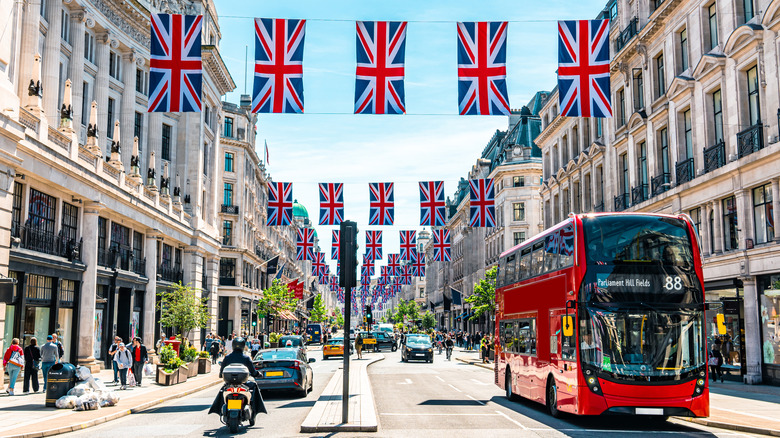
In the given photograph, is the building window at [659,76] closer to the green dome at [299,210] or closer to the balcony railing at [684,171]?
the balcony railing at [684,171]

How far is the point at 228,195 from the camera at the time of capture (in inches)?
2783

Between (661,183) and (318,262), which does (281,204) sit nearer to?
(661,183)

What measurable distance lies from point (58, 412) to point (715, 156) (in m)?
25.3

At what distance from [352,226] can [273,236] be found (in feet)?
285

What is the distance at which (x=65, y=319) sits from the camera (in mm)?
29594

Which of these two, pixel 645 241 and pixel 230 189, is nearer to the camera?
pixel 645 241

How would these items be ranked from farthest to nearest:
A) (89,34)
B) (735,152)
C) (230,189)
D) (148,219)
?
(230,189) → (148,219) → (89,34) → (735,152)

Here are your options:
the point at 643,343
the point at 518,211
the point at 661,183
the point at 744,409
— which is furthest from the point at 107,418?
the point at 518,211

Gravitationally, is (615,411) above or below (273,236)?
below

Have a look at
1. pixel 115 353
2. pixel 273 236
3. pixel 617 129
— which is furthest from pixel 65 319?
pixel 273 236

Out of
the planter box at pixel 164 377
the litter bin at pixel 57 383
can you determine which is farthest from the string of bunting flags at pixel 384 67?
the planter box at pixel 164 377

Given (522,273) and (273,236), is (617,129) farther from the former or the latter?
(273,236)

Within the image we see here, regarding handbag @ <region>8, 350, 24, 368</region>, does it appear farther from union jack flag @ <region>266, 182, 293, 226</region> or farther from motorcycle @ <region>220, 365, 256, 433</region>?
union jack flag @ <region>266, 182, 293, 226</region>

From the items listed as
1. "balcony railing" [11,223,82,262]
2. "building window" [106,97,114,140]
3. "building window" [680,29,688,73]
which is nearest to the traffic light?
"balcony railing" [11,223,82,262]
